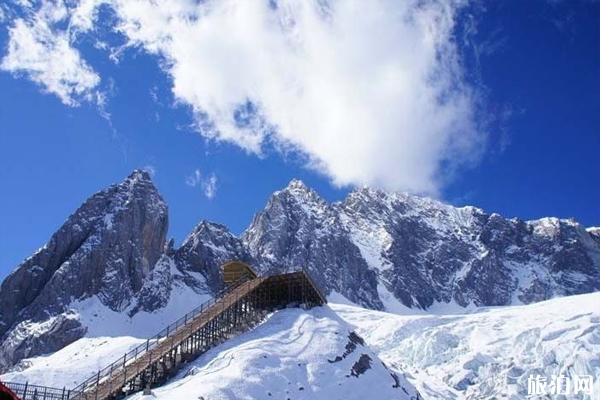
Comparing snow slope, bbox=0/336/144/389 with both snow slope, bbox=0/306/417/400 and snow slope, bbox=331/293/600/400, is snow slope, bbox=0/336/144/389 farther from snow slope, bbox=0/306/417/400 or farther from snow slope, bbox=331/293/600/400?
snow slope, bbox=331/293/600/400

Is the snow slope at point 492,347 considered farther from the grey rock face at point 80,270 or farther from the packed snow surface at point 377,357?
the grey rock face at point 80,270

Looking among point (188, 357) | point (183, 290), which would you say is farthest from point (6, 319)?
point (188, 357)

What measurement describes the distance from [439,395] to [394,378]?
123 ft

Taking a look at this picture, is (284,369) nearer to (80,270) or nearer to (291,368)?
(291,368)

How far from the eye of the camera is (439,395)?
105500mm

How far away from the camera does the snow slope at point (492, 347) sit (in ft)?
346

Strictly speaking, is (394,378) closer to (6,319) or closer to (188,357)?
(188,357)

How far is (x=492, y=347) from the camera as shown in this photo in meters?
120

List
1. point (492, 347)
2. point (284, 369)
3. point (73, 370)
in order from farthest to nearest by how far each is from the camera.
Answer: point (492, 347) < point (73, 370) < point (284, 369)

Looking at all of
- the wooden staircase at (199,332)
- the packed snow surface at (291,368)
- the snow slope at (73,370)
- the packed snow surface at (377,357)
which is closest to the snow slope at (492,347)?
the packed snow surface at (377,357)

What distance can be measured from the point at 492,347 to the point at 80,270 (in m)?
101

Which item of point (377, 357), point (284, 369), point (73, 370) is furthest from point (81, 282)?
point (284, 369)

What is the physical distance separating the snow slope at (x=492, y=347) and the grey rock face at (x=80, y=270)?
65.3 m

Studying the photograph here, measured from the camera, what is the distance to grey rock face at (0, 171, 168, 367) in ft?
545
